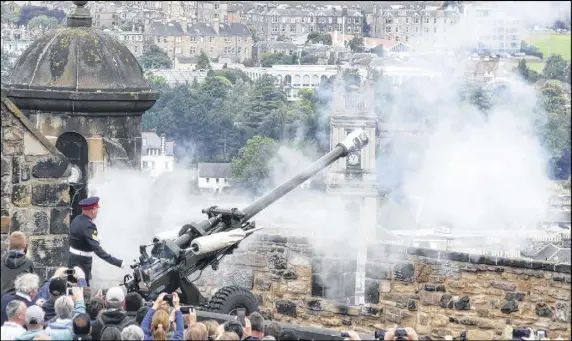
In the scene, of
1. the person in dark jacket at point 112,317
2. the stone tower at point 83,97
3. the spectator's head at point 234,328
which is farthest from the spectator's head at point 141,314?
the stone tower at point 83,97

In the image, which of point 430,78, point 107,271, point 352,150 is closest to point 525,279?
point 352,150

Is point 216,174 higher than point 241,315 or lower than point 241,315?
lower

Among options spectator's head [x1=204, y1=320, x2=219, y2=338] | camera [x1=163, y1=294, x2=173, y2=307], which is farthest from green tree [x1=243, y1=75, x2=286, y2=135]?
spectator's head [x1=204, y1=320, x2=219, y2=338]

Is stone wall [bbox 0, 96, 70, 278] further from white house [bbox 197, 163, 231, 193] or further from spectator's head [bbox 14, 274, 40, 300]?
white house [bbox 197, 163, 231, 193]

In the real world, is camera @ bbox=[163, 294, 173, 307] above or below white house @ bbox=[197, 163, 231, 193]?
above

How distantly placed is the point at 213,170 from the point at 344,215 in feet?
380

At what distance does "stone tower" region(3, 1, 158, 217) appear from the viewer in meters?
13.4

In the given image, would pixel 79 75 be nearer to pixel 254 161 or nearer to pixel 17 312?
pixel 17 312

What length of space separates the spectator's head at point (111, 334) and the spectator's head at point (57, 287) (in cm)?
100

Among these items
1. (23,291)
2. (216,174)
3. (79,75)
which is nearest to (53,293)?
(23,291)

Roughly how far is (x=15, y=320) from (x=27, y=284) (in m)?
0.54

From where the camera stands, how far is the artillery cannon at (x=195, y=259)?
11.1 meters

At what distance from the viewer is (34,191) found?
1170 cm

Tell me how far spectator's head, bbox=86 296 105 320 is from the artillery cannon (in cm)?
89
